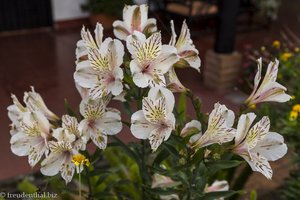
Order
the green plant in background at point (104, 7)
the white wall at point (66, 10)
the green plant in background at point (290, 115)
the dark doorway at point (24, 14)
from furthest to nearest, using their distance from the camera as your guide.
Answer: the white wall at point (66, 10), the green plant in background at point (104, 7), the dark doorway at point (24, 14), the green plant in background at point (290, 115)

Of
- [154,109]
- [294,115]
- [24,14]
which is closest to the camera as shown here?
[154,109]

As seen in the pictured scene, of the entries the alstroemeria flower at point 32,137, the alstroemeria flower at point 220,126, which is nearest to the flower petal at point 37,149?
the alstroemeria flower at point 32,137

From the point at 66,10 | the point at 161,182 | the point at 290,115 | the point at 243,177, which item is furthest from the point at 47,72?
the point at 161,182

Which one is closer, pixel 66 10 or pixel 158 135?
pixel 158 135

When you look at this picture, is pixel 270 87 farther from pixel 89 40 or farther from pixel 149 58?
pixel 89 40

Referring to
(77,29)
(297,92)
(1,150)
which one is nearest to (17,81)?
(1,150)

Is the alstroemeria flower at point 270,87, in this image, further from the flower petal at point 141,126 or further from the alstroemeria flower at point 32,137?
the alstroemeria flower at point 32,137

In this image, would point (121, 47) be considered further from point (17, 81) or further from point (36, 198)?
point (17, 81)
